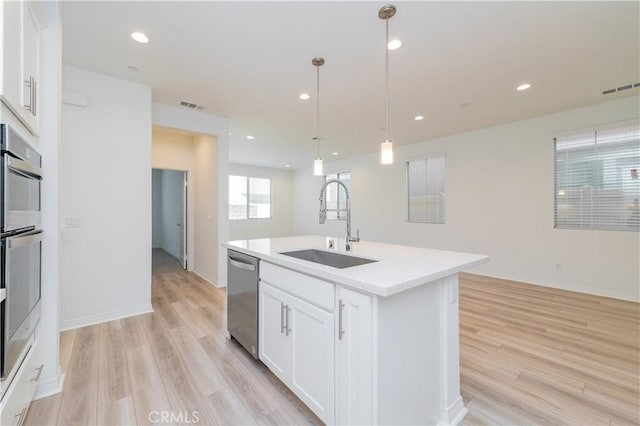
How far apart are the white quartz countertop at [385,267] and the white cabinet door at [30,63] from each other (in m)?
1.51

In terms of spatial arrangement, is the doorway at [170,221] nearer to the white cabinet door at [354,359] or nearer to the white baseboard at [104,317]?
the white baseboard at [104,317]

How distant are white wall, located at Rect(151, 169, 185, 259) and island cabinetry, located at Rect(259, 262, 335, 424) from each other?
189 inches

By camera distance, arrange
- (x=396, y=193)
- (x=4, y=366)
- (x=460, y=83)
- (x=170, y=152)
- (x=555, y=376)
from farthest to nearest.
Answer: (x=396, y=193), (x=170, y=152), (x=460, y=83), (x=555, y=376), (x=4, y=366)

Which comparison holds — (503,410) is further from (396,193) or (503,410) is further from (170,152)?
(170,152)

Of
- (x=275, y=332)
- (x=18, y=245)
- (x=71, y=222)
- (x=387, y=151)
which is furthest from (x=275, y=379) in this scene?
(x=71, y=222)

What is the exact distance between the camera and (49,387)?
1.77 m

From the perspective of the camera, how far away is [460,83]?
123 inches

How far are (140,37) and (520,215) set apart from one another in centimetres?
565

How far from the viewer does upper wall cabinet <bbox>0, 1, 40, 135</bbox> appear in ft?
3.97

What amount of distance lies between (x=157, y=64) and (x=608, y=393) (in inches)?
182

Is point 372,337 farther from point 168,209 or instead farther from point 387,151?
point 168,209

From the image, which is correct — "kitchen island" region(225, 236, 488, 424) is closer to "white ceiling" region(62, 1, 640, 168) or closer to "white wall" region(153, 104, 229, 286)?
"white ceiling" region(62, 1, 640, 168)

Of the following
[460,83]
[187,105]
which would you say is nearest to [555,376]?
[460,83]

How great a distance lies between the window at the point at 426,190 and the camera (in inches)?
221
